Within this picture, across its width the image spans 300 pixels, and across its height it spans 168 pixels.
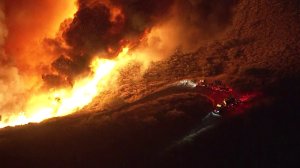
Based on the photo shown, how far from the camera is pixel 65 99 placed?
103 feet

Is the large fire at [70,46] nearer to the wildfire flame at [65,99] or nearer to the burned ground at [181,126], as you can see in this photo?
the wildfire flame at [65,99]

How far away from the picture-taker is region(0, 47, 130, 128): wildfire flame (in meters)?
30.0

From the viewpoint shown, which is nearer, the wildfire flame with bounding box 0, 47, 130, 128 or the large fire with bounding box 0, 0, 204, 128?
the wildfire flame with bounding box 0, 47, 130, 128

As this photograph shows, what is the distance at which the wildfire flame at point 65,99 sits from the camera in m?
30.0

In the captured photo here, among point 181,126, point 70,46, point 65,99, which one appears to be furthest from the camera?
point 70,46

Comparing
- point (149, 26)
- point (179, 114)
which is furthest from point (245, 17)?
point (179, 114)

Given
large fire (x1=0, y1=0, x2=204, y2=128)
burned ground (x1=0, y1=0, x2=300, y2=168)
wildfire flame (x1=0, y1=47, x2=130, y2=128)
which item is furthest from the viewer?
large fire (x1=0, y1=0, x2=204, y2=128)

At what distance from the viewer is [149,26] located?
36000mm

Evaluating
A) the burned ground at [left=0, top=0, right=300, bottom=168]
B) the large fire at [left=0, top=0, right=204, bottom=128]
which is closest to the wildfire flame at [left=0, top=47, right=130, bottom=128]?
the large fire at [left=0, top=0, right=204, bottom=128]

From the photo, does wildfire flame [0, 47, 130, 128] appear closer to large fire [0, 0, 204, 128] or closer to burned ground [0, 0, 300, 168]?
large fire [0, 0, 204, 128]

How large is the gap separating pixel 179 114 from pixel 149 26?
12.4 meters

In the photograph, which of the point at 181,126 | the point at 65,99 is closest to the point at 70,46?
the point at 65,99

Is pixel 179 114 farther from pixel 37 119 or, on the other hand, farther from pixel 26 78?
pixel 26 78

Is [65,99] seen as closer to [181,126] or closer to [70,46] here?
[70,46]
